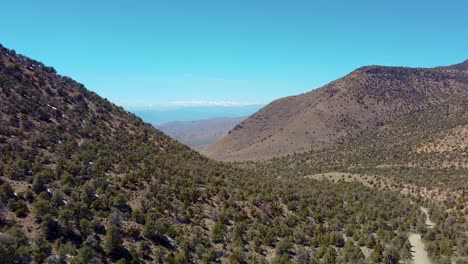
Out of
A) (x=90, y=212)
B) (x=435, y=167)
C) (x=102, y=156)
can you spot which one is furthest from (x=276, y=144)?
(x=90, y=212)

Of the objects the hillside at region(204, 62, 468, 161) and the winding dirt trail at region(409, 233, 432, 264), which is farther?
the hillside at region(204, 62, 468, 161)

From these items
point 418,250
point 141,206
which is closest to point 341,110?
point 418,250

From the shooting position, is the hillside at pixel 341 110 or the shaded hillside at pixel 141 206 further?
the hillside at pixel 341 110

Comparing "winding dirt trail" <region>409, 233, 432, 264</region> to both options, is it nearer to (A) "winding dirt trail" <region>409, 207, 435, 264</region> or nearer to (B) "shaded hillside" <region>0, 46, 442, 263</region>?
(A) "winding dirt trail" <region>409, 207, 435, 264</region>

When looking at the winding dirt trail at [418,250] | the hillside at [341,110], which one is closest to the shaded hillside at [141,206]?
the winding dirt trail at [418,250]

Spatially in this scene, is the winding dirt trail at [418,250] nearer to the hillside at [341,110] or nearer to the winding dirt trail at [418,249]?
the winding dirt trail at [418,249]

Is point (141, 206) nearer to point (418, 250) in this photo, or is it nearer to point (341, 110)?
point (418, 250)

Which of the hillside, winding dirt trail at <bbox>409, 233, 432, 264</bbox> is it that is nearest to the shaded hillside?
winding dirt trail at <bbox>409, 233, 432, 264</bbox>
